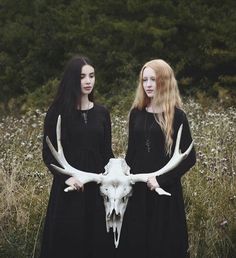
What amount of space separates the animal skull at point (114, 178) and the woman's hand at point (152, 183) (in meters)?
0.03

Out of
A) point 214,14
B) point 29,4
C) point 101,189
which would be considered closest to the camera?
point 101,189

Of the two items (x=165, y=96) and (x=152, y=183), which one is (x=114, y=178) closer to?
(x=152, y=183)

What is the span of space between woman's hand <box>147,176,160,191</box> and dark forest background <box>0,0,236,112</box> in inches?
413

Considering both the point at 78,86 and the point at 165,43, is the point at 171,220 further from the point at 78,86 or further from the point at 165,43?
the point at 165,43

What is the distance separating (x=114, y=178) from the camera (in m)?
4.73

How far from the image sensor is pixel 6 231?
6363 millimetres

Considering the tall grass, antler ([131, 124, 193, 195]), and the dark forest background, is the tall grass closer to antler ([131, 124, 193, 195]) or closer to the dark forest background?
antler ([131, 124, 193, 195])

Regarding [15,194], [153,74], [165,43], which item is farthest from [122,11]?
[153,74]

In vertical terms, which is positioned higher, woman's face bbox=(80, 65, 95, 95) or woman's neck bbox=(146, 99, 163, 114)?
woman's face bbox=(80, 65, 95, 95)

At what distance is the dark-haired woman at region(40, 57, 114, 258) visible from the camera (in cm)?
497

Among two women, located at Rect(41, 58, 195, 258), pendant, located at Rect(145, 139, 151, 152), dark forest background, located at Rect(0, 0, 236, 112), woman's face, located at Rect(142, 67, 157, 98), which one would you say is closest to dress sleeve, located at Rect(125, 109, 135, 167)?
two women, located at Rect(41, 58, 195, 258)

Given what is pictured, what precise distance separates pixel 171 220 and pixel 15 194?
95.5 inches

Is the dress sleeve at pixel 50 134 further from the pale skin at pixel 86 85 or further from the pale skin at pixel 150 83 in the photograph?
the pale skin at pixel 150 83

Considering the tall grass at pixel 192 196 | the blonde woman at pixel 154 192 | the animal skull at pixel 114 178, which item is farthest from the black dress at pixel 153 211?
the tall grass at pixel 192 196
